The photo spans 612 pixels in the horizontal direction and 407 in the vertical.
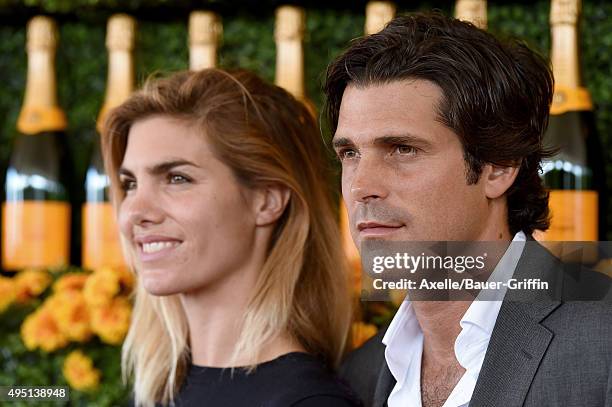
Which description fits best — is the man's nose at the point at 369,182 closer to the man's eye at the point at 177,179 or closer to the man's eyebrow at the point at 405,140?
the man's eyebrow at the point at 405,140

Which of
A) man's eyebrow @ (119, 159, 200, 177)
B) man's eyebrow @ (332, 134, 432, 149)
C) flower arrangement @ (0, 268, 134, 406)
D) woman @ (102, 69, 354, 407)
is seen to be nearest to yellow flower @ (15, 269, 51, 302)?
flower arrangement @ (0, 268, 134, 406)

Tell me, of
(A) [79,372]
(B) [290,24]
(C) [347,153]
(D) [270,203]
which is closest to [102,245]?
(A) [79,372]

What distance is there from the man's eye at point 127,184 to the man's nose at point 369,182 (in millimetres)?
452

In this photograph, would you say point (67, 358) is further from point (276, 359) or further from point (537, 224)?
point (537, 224)

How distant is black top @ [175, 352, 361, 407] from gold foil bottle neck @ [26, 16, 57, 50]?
1.79 ft

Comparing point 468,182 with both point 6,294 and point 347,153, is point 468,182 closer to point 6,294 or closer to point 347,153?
point 347,153

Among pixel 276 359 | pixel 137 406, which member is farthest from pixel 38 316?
pixel 276 359

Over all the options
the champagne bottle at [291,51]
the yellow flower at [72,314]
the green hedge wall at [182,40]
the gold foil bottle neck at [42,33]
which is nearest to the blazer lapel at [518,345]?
A: the green hedge wall at [182,40]

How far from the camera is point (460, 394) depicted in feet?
2.62

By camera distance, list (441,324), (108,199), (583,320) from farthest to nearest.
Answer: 1. (108,199)
2. (441,324)
3. (583,320)

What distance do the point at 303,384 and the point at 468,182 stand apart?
1.10 feet

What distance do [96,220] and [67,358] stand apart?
0.67 feet

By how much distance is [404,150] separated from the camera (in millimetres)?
777

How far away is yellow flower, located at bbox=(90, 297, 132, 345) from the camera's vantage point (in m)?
1.18
